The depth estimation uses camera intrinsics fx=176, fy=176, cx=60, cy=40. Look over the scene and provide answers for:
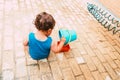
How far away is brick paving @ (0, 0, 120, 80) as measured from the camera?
2922mm

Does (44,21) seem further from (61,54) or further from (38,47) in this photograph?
(61,54)

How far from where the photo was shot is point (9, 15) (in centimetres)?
448

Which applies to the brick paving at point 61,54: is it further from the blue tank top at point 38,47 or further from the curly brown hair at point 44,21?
the curly brown hair at point 44,21

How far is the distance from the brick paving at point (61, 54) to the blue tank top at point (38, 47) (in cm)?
15

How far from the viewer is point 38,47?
2.81m

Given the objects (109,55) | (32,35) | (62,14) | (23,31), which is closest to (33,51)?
(32,35)

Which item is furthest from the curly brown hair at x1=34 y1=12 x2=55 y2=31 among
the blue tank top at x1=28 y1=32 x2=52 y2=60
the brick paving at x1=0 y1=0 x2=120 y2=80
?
the brick paving at x1=0 y1=0 x2=120 y2=80

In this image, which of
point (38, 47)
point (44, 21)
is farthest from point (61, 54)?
point (44, 21)

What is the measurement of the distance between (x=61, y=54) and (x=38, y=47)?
0.69 meters

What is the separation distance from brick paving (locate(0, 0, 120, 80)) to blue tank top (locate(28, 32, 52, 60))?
0.48 feet

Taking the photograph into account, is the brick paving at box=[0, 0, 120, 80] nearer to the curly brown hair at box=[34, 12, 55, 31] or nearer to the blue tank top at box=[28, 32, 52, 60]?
the blue tank top at box=[28, 32, 52, 60]

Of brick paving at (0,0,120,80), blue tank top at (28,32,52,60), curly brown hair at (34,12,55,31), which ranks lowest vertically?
brick paving at (0,0,120,80)

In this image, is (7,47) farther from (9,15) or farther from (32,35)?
(9,15)

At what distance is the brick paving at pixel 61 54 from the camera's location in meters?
2.92
